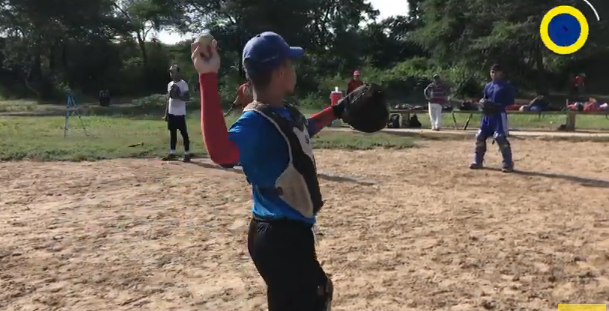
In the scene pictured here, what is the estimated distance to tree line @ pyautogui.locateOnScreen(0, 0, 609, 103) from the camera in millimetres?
36094

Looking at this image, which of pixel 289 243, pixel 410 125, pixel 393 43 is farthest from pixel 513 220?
pixel 393 43

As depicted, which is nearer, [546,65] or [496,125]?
[496,125]

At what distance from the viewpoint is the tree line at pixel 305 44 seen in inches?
1421

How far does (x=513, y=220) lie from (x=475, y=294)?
8.62 ft

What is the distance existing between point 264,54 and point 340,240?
3947 mm

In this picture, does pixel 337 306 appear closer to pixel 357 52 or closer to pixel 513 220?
pixel 513 220

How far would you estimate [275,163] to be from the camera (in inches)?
108

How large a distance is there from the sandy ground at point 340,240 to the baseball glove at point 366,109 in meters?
1.79

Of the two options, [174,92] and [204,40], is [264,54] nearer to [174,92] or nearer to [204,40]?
[204,40]

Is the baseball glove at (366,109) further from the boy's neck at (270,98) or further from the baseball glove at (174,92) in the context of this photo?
the baseball glove at (174,92)

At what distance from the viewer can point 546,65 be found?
3753 cm

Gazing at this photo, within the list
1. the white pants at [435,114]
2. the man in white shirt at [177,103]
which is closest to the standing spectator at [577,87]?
the white pants at [435,114]

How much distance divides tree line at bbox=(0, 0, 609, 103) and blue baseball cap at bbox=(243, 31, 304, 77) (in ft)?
101

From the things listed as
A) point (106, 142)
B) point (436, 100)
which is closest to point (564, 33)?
point (436, 100)
